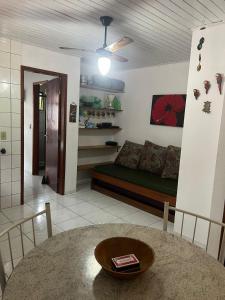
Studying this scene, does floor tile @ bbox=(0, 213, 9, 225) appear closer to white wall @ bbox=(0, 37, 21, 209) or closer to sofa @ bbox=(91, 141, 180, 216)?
white wall @ bbox=(0, 37, 21, 209)

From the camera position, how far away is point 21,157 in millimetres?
3477

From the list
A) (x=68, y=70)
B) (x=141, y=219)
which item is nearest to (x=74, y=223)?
(x=141, y=219)

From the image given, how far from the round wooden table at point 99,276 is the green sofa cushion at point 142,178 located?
1.99m

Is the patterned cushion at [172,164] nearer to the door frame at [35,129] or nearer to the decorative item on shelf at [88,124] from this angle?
the decorative item on shelf at [88,124]

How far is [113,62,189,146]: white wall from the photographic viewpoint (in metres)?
4.05

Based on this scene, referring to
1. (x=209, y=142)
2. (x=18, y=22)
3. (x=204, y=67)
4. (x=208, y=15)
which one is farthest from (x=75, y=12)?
(x=209, y=142)

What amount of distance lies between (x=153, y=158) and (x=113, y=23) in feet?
7.74

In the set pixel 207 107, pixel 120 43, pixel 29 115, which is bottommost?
pixel 29 115

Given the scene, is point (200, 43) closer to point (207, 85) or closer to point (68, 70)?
point (207, 85)

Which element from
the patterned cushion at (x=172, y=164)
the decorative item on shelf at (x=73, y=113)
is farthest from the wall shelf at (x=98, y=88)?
the patterned cushion at (x=172, y=164)

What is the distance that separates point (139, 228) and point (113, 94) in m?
3.83

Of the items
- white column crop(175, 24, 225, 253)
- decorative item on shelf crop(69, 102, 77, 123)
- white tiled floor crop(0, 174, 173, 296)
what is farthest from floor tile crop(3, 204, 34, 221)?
white column crop(175, 24, 225, 253)

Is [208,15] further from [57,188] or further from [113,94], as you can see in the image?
[57,188]

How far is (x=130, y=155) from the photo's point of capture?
4.47 m
